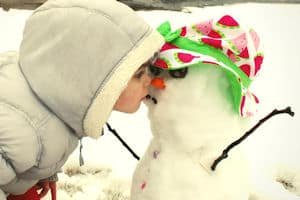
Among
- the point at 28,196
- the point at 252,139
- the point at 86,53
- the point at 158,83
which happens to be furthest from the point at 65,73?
the point at 252,139

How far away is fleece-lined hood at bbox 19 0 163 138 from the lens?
685 millimetres

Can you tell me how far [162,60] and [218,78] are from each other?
0.30ft

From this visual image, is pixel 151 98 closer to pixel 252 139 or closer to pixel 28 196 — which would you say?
pixel 28 196

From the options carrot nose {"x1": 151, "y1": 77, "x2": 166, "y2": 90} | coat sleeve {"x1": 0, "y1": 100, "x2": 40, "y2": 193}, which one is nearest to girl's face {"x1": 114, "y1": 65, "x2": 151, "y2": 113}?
carrot nose {"x1": 151, "y1": 77, "x2": 166, "y2": 90}

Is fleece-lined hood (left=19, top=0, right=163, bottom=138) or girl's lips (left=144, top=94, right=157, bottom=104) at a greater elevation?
fleece-lined hood (left=19, top=0, right=163, bottom=138)

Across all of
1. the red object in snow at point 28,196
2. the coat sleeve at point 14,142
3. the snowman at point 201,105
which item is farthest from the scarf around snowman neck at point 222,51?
the red object in snow at point 28,196

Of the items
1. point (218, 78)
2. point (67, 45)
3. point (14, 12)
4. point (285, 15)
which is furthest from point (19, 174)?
point (285, 15)

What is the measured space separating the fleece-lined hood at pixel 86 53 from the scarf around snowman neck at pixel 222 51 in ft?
0.17

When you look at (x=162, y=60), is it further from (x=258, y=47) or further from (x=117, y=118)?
(x=117, y=118)

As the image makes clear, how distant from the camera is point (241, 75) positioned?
2.48ft

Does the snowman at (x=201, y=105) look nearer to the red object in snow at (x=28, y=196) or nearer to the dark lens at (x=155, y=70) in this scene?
the dark lens at (x=155, y=70)

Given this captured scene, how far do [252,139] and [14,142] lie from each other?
708mm

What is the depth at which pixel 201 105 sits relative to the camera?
0.74 metres

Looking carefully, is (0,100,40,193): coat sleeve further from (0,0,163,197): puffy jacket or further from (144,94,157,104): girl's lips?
(144,94,157,104): girl's lips
